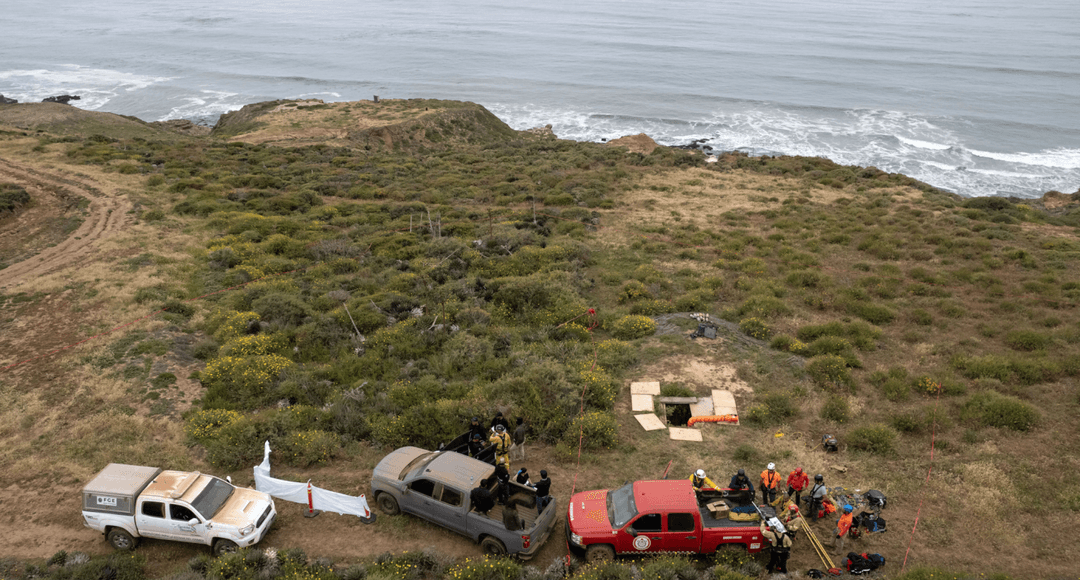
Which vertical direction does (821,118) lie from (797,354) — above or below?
above

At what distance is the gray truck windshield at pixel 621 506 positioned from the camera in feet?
37.0

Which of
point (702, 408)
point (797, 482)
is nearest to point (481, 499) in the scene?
point (797, 482)

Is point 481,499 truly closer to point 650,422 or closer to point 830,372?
point 650,422

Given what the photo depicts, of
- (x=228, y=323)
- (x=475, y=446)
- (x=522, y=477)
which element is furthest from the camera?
(x=228, y=323)

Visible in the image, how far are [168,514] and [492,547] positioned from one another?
255 inches

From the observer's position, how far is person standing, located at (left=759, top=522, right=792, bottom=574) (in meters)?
10.7

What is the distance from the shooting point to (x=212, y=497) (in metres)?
11.6

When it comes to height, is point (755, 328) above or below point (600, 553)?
above

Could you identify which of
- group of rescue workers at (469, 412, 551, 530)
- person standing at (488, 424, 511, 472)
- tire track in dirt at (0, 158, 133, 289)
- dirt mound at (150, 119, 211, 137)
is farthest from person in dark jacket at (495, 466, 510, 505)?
dirt mound at (150, 119, 211, 137)

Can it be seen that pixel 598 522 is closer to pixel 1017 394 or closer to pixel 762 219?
pixel 1017 394

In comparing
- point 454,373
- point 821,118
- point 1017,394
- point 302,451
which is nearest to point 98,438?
point 302,451

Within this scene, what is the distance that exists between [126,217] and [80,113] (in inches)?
1888

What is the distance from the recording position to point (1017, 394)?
55.1ft

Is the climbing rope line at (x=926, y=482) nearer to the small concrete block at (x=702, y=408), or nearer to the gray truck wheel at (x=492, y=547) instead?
the small concrete block at (x=702, y=408)
